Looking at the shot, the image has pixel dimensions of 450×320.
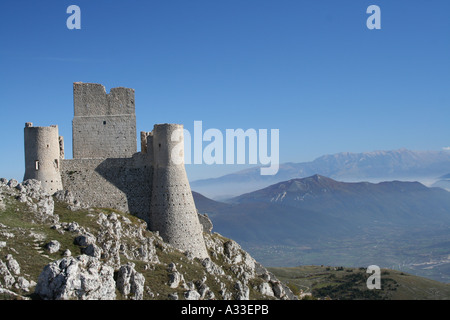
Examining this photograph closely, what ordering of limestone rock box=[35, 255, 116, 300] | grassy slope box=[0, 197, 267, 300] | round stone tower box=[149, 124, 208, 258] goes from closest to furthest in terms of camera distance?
limestone rock box=[35, 255, 116, 300], grassy slope box=[0, 197, 267, 300], round stone tower box=[149, 124, 208, 258]

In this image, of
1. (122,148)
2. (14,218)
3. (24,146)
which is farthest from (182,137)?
(14,218)

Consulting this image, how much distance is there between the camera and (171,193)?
4944 centimetres

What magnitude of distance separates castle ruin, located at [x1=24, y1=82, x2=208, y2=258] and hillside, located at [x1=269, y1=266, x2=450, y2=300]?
65.5 m

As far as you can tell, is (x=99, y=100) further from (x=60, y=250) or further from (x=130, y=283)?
(x=130, y=283)

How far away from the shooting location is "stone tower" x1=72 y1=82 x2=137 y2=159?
52.4 metres

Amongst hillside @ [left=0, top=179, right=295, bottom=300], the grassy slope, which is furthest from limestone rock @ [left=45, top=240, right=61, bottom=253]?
the grassy slope

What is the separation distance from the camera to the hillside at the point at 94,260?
2680 cm

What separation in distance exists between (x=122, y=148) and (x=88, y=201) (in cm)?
665

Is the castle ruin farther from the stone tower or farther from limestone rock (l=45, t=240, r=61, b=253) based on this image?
limestone rock (l=45, t=240, r=61, b=253)

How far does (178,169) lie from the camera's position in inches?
1959

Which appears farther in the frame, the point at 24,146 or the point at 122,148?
the point at 122,148

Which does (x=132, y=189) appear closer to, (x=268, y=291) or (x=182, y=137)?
(x=182, y=137)

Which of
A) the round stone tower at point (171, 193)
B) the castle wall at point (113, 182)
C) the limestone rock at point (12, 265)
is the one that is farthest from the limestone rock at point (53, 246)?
the round stone tower at point (171, 193)
